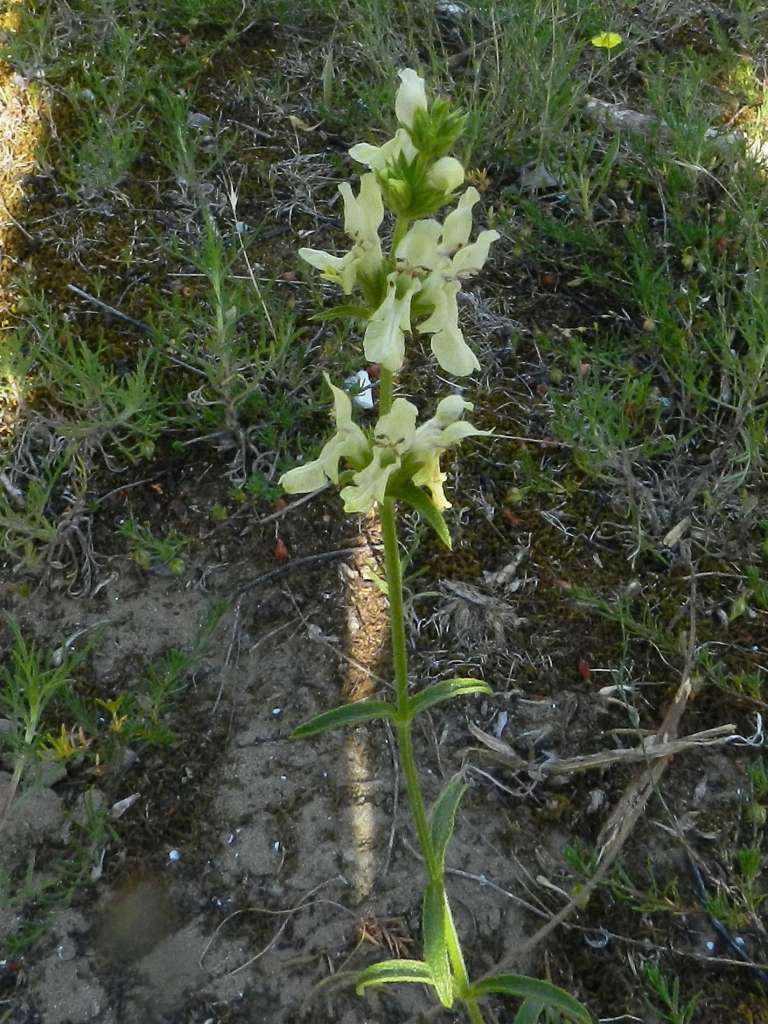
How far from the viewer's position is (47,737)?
84.2 inches

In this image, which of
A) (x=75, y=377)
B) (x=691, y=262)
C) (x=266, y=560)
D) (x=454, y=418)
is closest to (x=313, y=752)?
(x=266, y=560)

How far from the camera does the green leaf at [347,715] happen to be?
170 cm

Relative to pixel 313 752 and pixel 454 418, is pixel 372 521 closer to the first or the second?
pixel 313 752

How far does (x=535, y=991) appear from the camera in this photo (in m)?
1.68

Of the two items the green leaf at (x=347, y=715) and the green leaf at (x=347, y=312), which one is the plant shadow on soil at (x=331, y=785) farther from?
the green leaf at (x=347, y=312)

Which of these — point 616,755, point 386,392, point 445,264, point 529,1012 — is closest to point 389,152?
point 445,264

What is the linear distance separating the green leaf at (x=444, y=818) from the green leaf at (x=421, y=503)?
0.56m

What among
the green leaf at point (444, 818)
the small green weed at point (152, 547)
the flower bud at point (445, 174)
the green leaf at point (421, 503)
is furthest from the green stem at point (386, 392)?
the small green weed at point (152, 547)

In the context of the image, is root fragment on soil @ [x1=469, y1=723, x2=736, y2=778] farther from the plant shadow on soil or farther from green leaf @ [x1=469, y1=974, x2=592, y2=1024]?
green leaf @ [x1=469, y1=974, x2=592, y2=1024]

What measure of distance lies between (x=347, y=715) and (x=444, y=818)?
0.28 meters

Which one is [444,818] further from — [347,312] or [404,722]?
[347,312]

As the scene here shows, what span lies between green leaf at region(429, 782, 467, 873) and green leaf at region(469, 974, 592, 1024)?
22 cm

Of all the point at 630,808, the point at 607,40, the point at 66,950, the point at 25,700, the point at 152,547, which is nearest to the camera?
the point at 66,950

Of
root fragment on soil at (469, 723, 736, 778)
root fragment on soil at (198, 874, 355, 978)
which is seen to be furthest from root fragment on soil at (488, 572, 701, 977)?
root fragment on soil at (198, 874, 355, 978)
